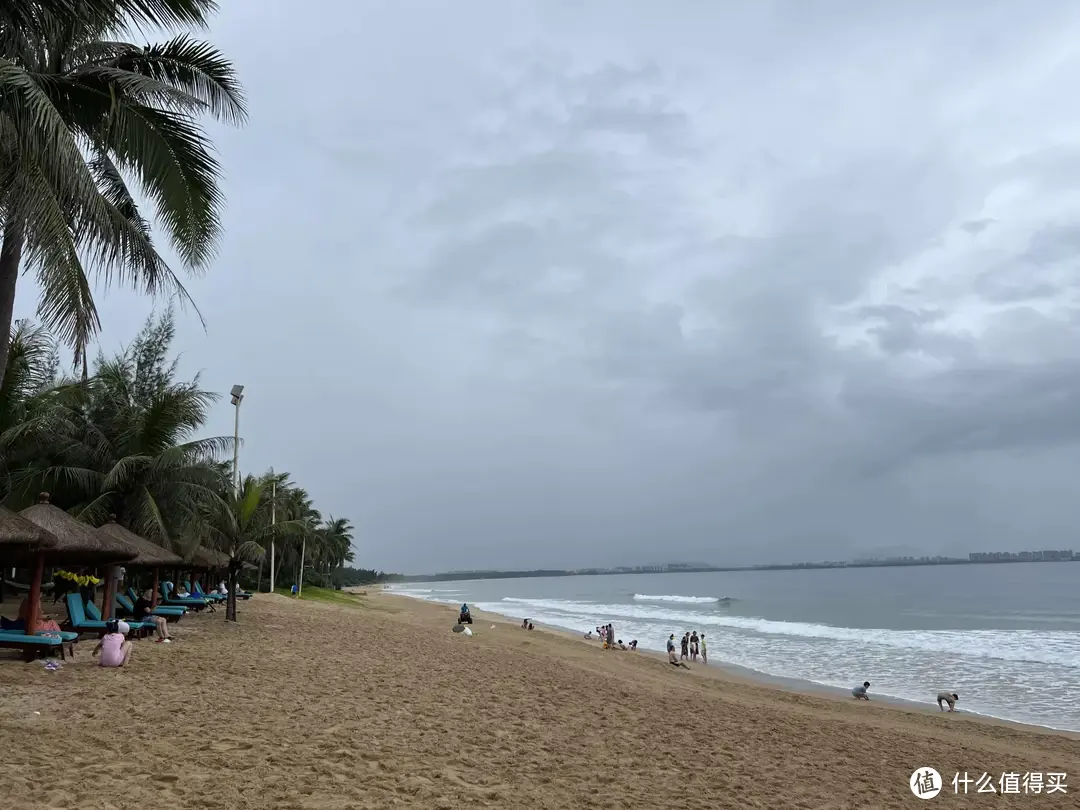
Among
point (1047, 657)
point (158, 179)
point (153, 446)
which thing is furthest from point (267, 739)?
point (1047, 657)

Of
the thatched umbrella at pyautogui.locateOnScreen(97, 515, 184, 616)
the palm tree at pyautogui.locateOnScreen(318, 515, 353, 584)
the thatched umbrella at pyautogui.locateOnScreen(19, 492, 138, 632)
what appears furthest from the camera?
the palm tree at pyautogui.locateOnScreen(318, 515, 353, 584)

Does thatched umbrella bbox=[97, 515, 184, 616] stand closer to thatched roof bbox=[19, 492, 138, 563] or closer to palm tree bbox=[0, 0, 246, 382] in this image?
thatched roof bbox=[19, 492, 138, 563]

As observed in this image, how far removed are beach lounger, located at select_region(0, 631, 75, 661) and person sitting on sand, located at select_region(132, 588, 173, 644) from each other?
2.82 meters

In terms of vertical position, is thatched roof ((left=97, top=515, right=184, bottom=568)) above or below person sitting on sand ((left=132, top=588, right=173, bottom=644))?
above

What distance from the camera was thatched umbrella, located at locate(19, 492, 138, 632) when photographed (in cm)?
959

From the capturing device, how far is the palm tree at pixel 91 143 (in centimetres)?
486

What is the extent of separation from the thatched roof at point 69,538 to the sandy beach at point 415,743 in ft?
4.35

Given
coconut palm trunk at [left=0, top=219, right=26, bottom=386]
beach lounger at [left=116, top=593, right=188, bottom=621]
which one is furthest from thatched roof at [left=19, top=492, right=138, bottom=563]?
coconut palm trunk at [left=0, top=219, right=26, bottom=386]

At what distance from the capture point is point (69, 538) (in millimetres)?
9773
